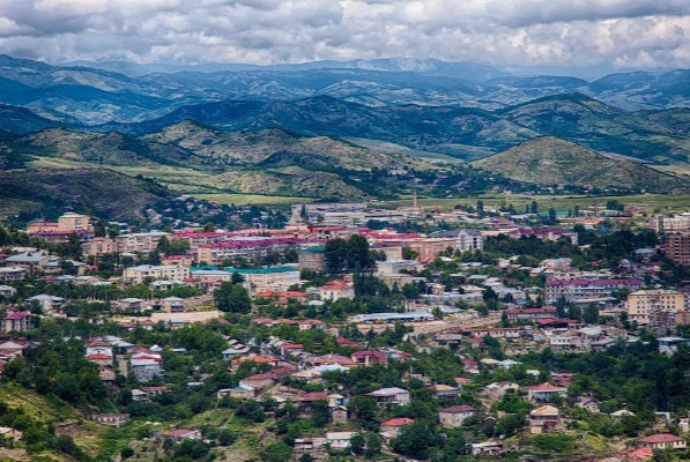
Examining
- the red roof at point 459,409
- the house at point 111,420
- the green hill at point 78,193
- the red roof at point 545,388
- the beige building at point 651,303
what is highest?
the green hill at point 78,193

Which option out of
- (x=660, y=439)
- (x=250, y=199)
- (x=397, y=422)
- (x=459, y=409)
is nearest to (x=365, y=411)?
(x=397, y=422)

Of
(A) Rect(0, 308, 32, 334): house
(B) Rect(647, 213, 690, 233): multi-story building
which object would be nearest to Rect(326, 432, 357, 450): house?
(A) Rect(0, 308, 32, 334): house

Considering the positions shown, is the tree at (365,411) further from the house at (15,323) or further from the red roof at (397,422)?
the house at (15,323)

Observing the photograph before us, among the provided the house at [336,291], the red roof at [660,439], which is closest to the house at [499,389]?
the red roof at [660,439]

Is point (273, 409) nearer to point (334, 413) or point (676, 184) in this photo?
point (334, 413)

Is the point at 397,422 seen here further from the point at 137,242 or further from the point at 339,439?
the point at 137,242

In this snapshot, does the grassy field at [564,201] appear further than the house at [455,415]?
Yes
